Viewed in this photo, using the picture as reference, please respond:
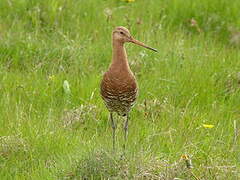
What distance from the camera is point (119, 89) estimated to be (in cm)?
479

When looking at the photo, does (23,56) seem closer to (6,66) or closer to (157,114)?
(6,66)

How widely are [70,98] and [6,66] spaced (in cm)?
91

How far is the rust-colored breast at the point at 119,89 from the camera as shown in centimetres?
479

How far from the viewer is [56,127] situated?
5.41m

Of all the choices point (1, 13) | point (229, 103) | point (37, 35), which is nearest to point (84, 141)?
point (229, 103)

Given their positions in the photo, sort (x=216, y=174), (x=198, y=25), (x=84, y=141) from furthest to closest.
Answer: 1. (x=198, y=25)
2. (x=84, y=141)
3. (x=216, y=174)

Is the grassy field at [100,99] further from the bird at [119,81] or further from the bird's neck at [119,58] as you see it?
the bird's neck at [119,58]

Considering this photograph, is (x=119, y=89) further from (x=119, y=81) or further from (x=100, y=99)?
(x=100, y=99)

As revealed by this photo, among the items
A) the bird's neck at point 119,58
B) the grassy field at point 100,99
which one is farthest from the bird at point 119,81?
the grassy field at point 100,99

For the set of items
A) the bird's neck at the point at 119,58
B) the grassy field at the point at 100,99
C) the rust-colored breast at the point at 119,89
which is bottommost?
the grassy field at the point at 100,99

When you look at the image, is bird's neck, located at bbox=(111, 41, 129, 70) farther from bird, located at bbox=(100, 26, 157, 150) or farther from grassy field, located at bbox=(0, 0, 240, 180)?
grassy field, located at bbox=(0, 0, 240, 180)

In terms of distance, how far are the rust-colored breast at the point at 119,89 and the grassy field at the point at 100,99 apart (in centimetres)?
35

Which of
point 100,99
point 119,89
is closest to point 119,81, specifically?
point 119,89

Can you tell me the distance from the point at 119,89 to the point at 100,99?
1.25 metres
